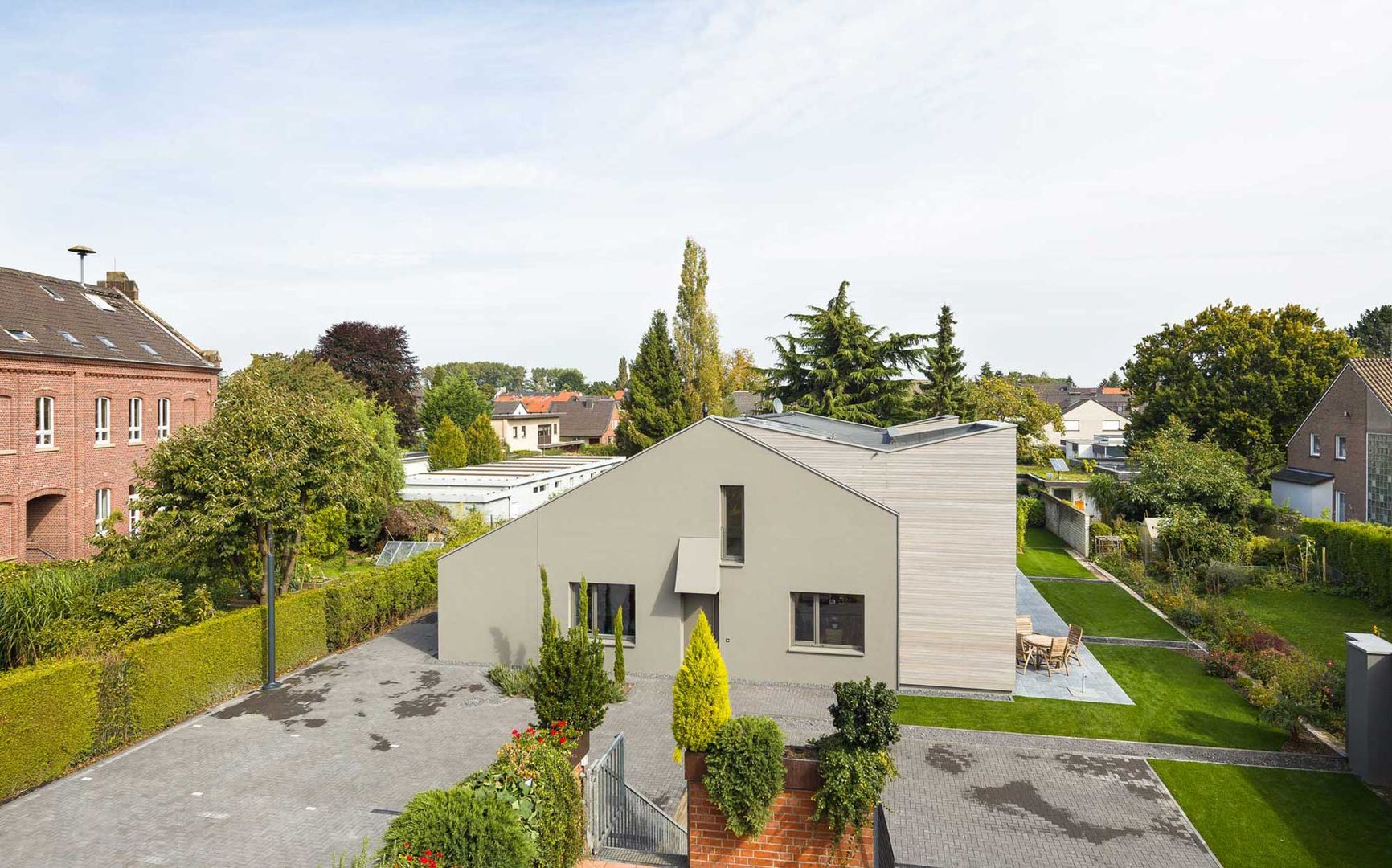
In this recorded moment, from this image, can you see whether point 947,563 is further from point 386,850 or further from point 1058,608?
point 386,850

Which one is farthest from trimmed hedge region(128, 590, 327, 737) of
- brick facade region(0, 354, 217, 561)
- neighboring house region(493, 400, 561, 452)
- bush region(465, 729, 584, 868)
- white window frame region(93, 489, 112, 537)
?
neighboring house region(493, 400, 561, 452)

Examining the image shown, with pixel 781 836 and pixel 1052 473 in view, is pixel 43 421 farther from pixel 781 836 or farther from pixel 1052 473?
pixel 1052 473

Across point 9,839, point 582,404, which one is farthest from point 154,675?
point 582,404

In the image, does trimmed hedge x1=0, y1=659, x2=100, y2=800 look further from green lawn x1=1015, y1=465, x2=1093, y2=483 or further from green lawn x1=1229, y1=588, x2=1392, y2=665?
green lawn x1=1015, y1=465, x2=1093, y2=483

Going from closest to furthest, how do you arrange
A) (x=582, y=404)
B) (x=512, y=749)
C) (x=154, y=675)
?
(x=512, y=749), (x=154, y=675), (x=582, y=404)

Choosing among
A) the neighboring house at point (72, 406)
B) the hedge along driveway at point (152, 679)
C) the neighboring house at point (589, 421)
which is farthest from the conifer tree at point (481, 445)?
the hedge along driveway at point (152, 679)

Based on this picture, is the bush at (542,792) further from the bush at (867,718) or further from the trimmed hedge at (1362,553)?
the trimmed hedge at (1362,553)
